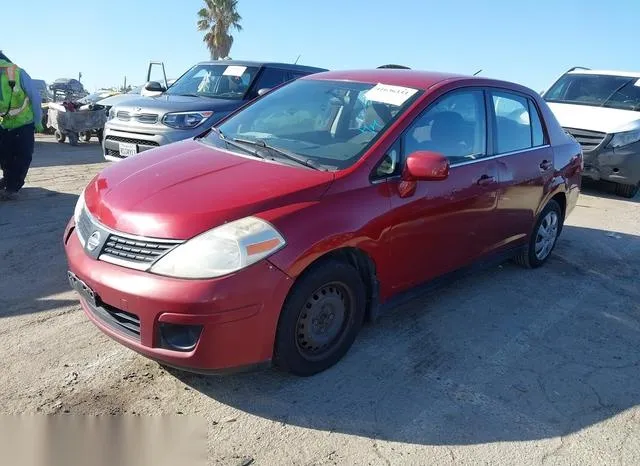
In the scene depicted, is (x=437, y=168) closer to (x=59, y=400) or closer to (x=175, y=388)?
(x=175, y=388)

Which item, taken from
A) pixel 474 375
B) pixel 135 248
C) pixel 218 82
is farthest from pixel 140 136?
pixel 474 375

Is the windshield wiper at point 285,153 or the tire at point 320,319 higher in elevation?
the windshield wiper at point 285,153

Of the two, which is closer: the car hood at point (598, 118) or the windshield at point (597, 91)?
the car hood at point (598, 118)

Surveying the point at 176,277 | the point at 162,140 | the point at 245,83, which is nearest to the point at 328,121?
the point at 176,277

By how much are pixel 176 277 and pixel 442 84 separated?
2.33 m

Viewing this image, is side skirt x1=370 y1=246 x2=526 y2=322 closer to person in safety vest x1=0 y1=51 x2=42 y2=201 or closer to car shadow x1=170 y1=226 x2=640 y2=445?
car shadow x1=170 y1=226 x2=640 y2=445

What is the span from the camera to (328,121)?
378 centimetres

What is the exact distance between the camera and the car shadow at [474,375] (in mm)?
2918

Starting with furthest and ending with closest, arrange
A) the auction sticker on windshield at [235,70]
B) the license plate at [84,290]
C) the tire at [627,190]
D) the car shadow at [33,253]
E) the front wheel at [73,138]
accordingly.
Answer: the front wheel at [73,138]
the tire at [627,190]
the auction sticker on windshield at [235,70]
the car shadow at [33,253]
the license plate at [84,290]

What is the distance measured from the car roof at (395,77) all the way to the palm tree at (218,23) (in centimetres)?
3418

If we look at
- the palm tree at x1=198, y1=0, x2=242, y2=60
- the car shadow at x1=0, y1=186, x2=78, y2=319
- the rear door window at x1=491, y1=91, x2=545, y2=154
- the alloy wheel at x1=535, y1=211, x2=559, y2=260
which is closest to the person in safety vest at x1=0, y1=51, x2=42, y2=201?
the car shadow at x1=0, y1=186, x2=78, y2=319

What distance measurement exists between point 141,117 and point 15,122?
154cm

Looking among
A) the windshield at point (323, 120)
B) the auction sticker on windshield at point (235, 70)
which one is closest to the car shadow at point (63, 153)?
the auction sticker on windshield at point (235, 70)

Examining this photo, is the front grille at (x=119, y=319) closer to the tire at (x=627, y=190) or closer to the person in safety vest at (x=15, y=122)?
the person in safety vest at (x=15, y=122)
